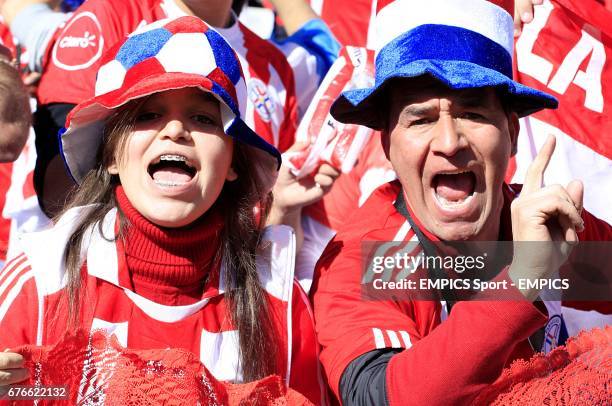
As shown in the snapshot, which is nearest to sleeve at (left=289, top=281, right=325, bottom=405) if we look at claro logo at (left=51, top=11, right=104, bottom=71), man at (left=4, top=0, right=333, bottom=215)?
man at (left=4, top=0, right=333, bottom=215)

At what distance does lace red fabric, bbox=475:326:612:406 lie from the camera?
1907 mm

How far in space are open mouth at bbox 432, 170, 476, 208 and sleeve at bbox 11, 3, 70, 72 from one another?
1.67 meters

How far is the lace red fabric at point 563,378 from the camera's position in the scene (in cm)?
191

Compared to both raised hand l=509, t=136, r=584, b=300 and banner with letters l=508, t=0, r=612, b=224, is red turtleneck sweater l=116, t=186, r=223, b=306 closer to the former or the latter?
raised hand l=509, t=136, r=584, b=300

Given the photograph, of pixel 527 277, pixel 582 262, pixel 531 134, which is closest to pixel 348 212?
pixel 531 134

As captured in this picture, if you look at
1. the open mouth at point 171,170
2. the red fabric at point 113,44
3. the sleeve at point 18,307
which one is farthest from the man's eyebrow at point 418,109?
the red fabric at point 113,44

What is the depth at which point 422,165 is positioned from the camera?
2242 millimetres

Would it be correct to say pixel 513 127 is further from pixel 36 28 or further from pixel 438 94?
pixel 36 28

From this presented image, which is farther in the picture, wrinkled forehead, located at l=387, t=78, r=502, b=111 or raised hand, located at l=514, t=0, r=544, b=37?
raised hand, located at l=514, t=0, r=544, b=37

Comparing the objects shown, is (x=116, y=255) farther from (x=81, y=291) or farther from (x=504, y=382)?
(x=504, y=382)

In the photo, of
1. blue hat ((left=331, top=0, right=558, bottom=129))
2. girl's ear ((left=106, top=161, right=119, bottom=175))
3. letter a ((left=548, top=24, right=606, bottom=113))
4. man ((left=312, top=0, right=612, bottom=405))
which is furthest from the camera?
letter a ((left=548, top=24, right=606, bottom=113))

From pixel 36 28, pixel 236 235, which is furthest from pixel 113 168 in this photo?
pixel 36 28

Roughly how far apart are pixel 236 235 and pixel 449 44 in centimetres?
70

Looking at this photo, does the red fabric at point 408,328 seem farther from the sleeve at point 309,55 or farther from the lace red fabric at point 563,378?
the sleeve at point 309,55
